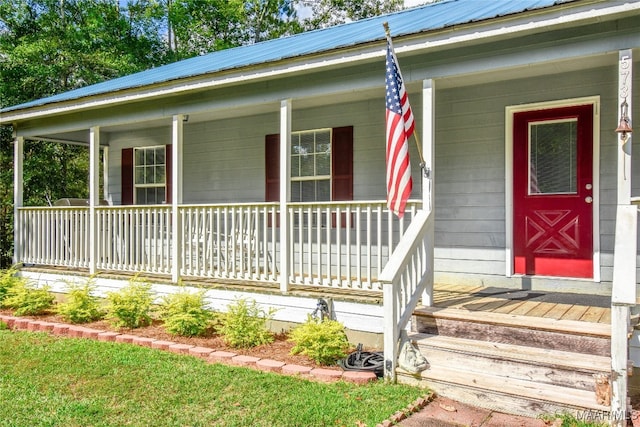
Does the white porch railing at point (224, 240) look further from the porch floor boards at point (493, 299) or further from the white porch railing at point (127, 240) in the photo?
the porch floor boards at point (493, 299)

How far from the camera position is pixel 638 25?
13.0 ft

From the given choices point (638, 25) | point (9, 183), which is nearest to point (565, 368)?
point (638, 25)

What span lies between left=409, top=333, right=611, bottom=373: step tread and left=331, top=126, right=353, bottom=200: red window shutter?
9.69ft

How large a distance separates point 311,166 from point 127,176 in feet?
13.7

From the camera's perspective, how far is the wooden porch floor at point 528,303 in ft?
14.2

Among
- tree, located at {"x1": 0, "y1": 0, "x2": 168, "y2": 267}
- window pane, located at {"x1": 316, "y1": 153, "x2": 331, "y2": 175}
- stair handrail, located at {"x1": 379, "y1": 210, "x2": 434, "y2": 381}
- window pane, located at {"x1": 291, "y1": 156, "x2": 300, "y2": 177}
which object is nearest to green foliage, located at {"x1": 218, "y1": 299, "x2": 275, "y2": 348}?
stair handrail, located at {"x1": 379, "y1": 210, "x2": 434, "y2": 381}

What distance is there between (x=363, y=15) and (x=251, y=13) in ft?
15.2

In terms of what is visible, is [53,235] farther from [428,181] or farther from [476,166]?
[476,166]

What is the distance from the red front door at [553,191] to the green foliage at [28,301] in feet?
20.1

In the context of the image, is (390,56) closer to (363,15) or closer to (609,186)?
(609,186)

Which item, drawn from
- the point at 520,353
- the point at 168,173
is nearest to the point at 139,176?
the point at 168,173

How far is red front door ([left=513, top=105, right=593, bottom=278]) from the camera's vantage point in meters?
5.44

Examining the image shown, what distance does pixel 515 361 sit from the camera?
3777 millimetres

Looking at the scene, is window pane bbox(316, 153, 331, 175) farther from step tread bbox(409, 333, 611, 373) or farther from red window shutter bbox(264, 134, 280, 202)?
step tread bbox(409, 333, 611, 373)
